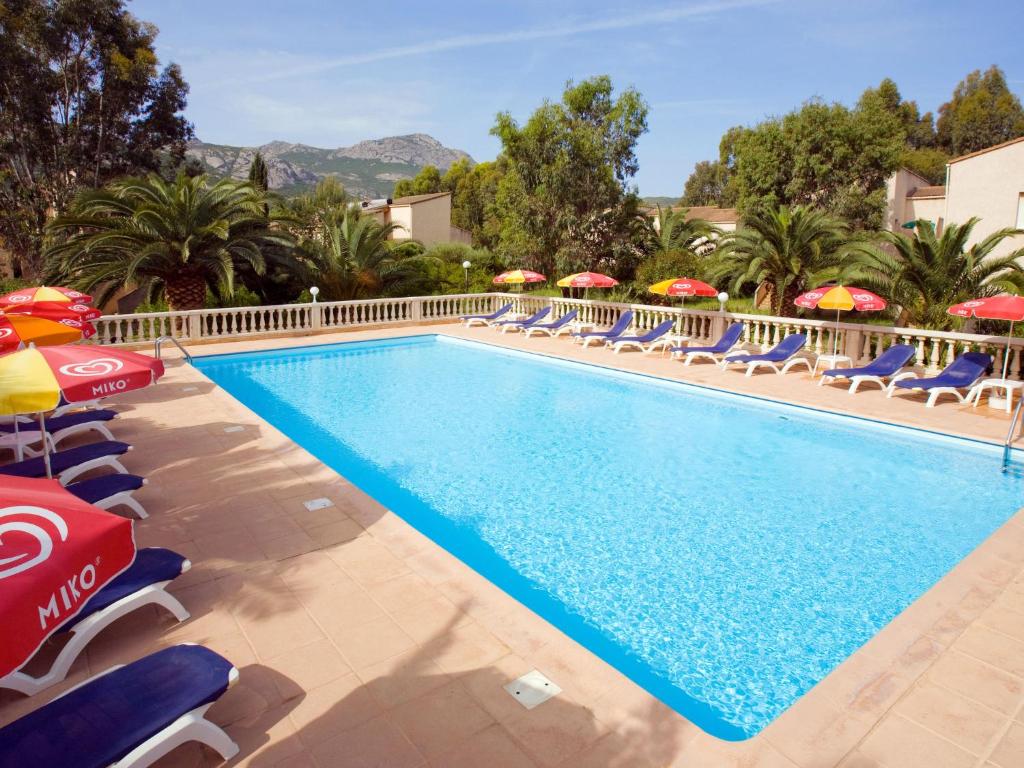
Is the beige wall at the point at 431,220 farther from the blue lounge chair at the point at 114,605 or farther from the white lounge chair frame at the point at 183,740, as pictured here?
the white lounge chair frame at the point at 183,740

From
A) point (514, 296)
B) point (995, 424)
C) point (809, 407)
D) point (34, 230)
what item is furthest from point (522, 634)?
point (34, 230)

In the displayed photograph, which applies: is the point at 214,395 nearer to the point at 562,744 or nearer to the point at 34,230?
the point at 562,744

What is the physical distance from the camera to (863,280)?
1546 cm

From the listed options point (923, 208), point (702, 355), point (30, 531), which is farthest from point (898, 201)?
point (30, 531)

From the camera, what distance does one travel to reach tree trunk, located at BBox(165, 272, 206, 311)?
55.8 ft

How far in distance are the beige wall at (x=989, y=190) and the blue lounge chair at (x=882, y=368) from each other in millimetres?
13306

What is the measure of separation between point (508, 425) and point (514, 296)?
11.4 metres

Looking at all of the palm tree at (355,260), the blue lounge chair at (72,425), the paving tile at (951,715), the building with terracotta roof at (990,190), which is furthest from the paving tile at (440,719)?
the building with terracotta roof at (990,190)

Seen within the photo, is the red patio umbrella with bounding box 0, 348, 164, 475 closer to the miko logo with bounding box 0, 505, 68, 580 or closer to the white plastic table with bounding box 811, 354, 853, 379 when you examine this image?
the miko logo with bounding box 0, 505, 68, 580

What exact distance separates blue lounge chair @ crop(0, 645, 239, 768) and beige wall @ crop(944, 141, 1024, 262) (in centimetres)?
2509

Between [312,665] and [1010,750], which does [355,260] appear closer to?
[312,665]

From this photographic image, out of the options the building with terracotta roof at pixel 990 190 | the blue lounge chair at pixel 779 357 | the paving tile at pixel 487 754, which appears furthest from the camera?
the building with terracotta roof at pixel 990 190

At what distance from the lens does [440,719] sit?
3.47 m

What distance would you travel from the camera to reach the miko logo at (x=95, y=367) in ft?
15.9
